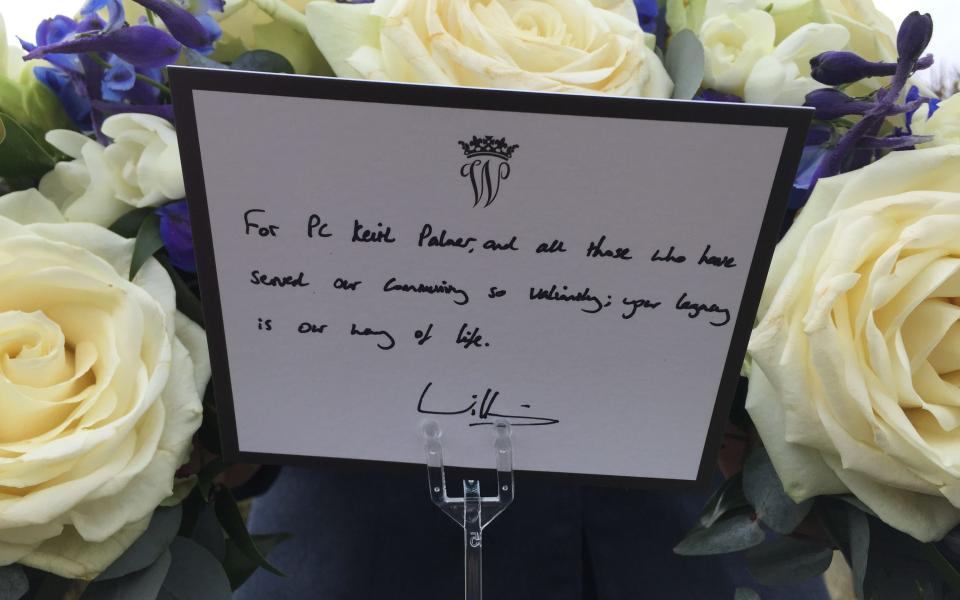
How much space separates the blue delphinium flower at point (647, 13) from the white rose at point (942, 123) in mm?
177

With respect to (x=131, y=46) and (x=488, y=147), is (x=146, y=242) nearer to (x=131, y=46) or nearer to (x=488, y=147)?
(x=131, y=46)

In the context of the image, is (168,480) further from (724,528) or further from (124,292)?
(724,528)

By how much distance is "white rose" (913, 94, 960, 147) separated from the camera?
1.65 feet

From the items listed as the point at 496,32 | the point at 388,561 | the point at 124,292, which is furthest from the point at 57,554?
the point at 496,32

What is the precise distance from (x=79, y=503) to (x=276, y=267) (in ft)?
0.52

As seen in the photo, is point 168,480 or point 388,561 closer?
point 168,480

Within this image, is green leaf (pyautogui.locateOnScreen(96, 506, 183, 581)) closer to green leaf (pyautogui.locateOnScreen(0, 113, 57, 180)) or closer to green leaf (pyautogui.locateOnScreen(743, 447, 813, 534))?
green leaf (pyautogui.locateOnScreen(0, 113, 57, 180))

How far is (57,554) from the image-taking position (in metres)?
0.42

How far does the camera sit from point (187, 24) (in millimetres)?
463

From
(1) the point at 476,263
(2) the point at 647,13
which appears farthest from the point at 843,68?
(1) the point at 476,263

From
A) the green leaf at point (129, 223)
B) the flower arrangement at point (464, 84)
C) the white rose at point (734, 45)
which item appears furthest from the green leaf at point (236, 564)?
the white rose at point (734, 45)

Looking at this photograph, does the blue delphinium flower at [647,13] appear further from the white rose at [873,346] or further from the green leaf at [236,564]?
the green leaf at [236,564]

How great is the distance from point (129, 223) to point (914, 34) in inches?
18.2

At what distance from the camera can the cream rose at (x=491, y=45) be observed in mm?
437
